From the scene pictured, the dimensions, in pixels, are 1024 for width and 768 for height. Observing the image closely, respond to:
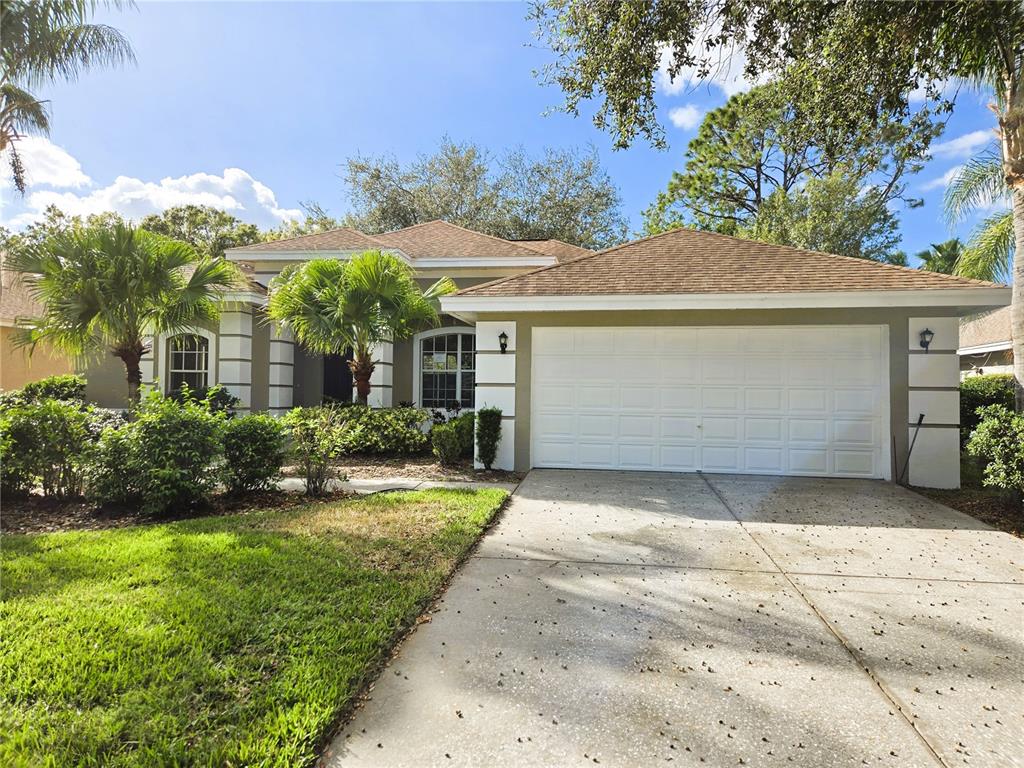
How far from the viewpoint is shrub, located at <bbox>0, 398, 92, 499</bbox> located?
5.91 metres

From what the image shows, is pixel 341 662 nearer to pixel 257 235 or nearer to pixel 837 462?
pixel 837 462

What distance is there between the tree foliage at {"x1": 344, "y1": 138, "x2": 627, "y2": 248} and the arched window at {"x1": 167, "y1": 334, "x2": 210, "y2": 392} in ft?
50.1

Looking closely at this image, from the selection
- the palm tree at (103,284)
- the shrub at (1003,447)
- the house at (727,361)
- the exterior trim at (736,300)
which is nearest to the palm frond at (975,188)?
the house at (727,361)

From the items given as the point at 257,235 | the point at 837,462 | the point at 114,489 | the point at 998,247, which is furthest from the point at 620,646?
the point at 257,235

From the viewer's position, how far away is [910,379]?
7934mm

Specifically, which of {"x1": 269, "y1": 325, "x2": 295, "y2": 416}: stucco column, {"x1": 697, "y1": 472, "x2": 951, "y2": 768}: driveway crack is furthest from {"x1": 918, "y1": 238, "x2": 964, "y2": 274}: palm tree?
{"x1": 269, "y1": 325, "x2": 295, "y2": 416}: stucco column

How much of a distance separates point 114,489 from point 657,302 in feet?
24.9

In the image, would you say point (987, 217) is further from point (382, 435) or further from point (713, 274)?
point (382, 435)

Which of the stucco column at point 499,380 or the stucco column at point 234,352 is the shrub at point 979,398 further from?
the stucco column at point 234,352

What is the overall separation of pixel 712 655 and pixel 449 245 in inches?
482

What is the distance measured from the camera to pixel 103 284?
801cm

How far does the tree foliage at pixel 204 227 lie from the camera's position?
28031mm

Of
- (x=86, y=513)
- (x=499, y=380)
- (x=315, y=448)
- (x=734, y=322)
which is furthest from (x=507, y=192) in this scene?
(x=86, y=513)

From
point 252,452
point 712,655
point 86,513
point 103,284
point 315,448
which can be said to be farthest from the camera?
point 103,284
